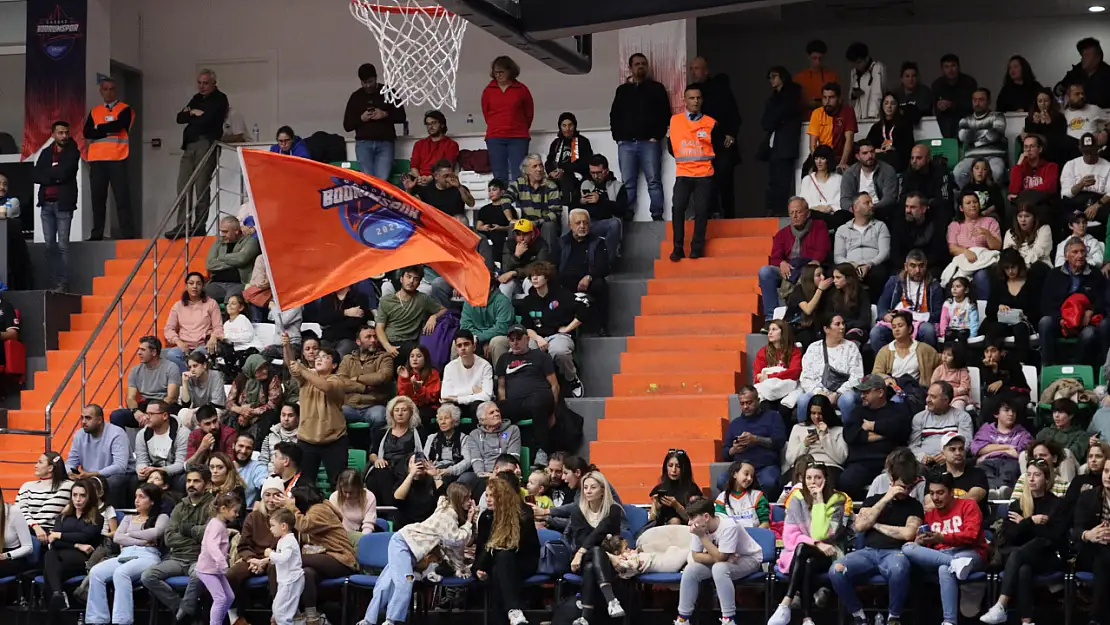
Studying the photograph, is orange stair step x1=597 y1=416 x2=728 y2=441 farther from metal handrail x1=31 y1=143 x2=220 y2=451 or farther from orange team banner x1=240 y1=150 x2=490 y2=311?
metal handrail x1=31 y1=143 x2=220 y2=451

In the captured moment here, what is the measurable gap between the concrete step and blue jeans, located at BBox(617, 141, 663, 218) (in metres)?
2.46

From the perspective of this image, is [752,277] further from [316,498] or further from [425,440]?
[316,498]

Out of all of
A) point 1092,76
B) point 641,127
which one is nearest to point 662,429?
point 641,127

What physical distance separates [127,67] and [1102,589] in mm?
13562

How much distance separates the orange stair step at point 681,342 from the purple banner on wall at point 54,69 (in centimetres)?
729

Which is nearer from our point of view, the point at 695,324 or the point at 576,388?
the point at 576,388

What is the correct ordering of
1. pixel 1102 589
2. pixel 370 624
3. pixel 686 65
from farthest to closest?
pixel 686 65 < pixel 370 624 < pixel 1102 589

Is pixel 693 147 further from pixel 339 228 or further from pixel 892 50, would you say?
pixel 892 50

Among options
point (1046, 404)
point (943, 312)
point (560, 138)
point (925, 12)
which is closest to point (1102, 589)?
point (1046, 404)

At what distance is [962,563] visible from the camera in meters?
11.0

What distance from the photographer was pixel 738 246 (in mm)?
16516

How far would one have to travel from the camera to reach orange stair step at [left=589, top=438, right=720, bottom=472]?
13.8 meters

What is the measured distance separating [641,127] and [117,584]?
7.24 m

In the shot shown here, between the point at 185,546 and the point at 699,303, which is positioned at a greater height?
the point at 699,303
